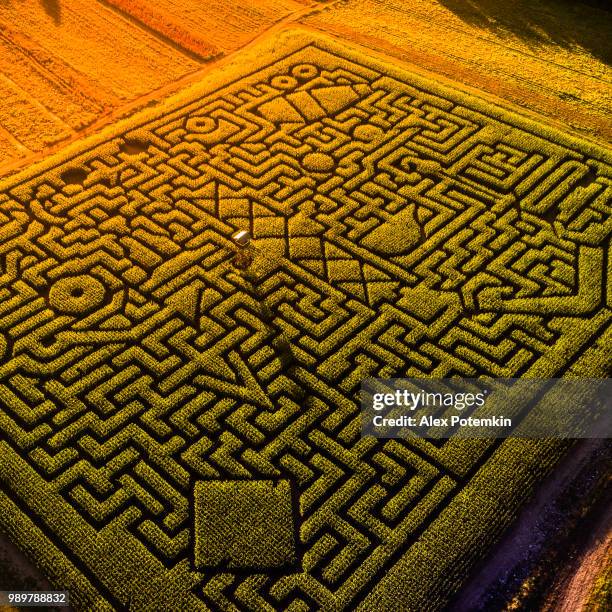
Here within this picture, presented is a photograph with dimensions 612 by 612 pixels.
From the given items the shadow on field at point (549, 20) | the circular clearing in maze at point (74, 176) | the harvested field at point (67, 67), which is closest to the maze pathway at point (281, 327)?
the circular clearing in maze at point (74, 176)

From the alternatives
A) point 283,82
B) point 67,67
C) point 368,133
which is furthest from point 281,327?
point 67,67

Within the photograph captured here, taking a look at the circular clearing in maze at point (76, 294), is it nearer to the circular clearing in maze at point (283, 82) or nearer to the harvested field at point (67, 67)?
the harvested field at point (67, 67)

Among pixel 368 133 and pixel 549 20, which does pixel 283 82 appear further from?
pixel 549 20

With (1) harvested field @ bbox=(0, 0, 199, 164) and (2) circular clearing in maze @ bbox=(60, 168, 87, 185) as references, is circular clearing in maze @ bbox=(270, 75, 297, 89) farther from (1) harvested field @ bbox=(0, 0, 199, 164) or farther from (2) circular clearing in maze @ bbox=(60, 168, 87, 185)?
(2) circular clearing in maze @ bbox=(60, 168, 87, 185)

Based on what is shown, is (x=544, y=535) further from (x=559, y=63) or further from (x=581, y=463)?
(x=559, y=63)

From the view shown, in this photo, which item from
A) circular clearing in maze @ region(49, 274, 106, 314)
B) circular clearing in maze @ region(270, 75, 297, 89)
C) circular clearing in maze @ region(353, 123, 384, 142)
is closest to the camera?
circular clearing in maze @ region(49, 274, 106, 314)

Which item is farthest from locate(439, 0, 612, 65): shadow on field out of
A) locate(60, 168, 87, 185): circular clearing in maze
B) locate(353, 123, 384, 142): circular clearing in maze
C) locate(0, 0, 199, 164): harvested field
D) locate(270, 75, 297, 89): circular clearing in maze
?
locate(60, 168, 87, 185): circular clearing in maze
